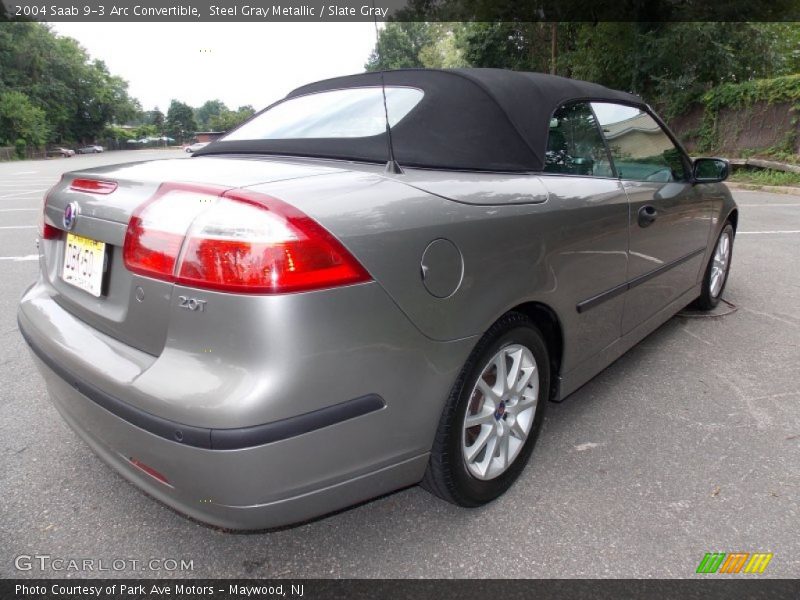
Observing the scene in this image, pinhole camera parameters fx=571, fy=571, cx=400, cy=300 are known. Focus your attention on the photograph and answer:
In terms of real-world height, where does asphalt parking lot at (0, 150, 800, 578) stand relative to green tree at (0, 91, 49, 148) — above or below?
below

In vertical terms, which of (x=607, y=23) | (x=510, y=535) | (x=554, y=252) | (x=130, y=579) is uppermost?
(x=607, y=23)

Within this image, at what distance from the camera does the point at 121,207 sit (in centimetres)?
167

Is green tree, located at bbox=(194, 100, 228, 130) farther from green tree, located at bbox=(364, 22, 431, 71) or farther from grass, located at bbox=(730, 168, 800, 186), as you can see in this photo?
grass, located at bbox=(730, 168, 800, 186)

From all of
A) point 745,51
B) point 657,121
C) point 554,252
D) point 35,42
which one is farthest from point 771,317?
point 35,42

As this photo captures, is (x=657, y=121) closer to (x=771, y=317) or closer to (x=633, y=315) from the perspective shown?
(x=633, y=315)

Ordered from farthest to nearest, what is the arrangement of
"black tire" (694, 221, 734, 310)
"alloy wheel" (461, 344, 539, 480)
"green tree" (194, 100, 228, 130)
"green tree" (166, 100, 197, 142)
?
"green tree" (166, 100, 197, 142), "black tire" (694, 221, 734, 310), "green tree" (194, 100, 228, 130), "alloy wheel" (461, 344, 539, 480)

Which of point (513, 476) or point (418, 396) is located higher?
point (418, 396)

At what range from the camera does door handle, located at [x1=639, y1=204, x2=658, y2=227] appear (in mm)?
2738

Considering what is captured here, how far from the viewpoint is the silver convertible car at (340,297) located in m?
1.41

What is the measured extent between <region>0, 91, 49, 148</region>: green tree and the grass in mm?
55048

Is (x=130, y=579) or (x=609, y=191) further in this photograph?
(x=609, y=191)

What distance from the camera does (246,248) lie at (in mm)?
1395

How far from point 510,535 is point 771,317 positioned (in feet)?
10.6

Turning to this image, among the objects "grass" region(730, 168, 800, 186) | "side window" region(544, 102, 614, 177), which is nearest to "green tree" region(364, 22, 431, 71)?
"side window" region(544, 102, 614, 177)
